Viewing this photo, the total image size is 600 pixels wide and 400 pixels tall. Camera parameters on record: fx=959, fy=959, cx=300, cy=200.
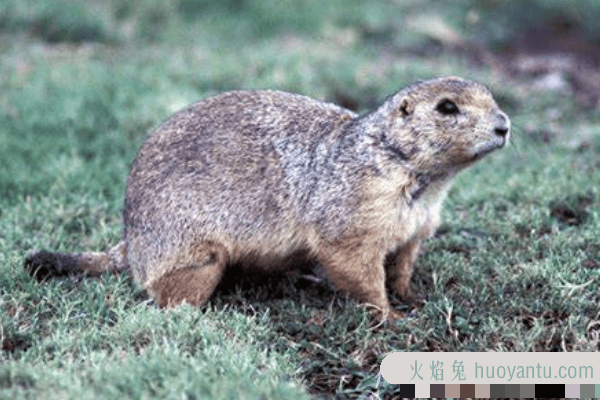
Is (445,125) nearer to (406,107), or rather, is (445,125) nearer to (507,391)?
(406,107)

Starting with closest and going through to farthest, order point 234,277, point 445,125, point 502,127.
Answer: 1. point 502,127
2. point 445,125
3. point 234,277

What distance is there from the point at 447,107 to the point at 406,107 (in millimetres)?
212

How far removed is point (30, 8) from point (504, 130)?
6.96m

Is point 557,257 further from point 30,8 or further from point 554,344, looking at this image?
point 30,8

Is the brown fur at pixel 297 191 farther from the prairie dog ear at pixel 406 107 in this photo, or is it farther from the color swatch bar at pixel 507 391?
the color swatch bar at pixel 507 391

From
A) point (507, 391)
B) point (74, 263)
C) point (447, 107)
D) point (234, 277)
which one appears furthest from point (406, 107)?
point (74, 263)

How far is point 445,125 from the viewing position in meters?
4.53

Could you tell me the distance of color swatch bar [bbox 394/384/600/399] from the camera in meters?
3.96

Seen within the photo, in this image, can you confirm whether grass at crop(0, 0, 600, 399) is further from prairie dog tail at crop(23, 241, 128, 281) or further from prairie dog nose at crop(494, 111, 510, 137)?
prairie dog nose at crop(494, 111, 510, 137)

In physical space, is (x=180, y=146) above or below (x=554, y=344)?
above

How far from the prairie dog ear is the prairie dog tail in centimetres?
164

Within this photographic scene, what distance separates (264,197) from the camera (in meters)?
4.87

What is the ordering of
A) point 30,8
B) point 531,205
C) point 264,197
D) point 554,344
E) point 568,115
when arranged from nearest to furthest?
point 554,344, point 264,197, point 531,205, point 568,115, point 30,8

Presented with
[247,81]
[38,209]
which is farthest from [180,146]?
[247,81]
